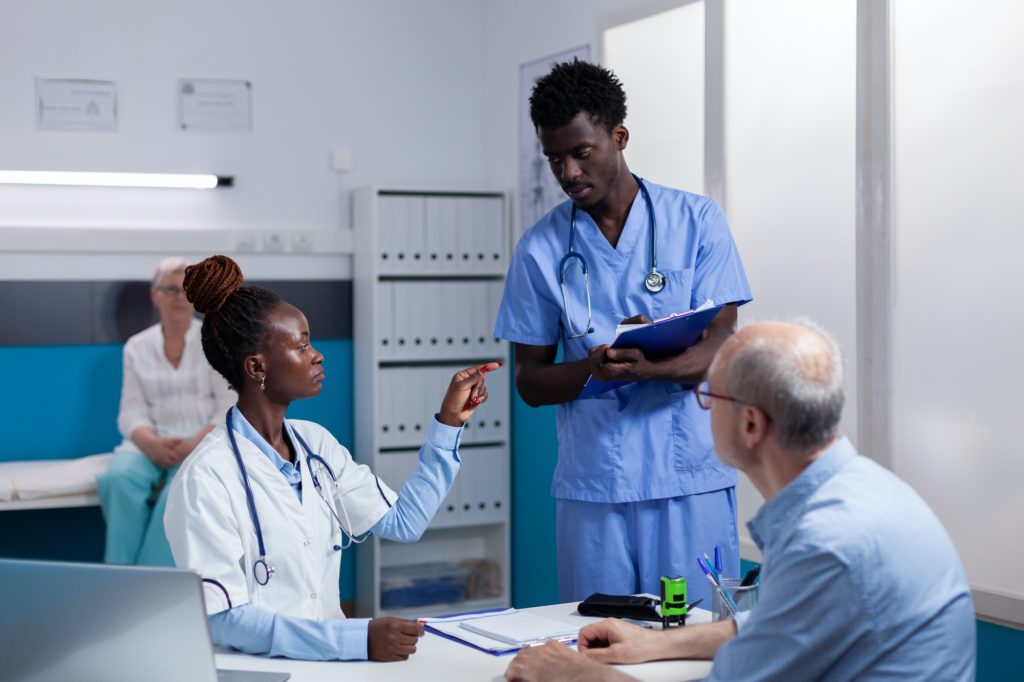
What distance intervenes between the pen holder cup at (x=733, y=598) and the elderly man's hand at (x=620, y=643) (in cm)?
12

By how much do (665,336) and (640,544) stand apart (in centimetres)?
42

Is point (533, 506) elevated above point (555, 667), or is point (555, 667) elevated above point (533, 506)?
point (555, 667)

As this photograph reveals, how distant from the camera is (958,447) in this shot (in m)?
2.57

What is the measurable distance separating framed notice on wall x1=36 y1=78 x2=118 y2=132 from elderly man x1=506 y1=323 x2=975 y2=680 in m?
3.34

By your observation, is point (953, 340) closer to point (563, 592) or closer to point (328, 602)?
point (563, 592)

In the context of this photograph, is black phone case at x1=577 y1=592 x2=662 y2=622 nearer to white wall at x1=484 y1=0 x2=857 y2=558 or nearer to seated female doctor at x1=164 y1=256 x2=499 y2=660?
seated female doctor at x1=164 y1=256 x2=499 y2=660

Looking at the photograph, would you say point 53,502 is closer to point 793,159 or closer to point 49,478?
point 49,478

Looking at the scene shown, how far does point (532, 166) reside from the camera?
432cm

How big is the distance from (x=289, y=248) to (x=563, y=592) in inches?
96.1

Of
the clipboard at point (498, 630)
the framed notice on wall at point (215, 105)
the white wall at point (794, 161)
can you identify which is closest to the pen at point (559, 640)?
the clipboard at point (498, 630)

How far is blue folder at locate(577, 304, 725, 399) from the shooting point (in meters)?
2.10

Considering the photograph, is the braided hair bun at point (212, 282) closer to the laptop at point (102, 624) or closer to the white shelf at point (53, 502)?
the laptop at point (102, 624)

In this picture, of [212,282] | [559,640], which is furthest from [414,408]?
[559,640]

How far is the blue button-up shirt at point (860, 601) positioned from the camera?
128cm
